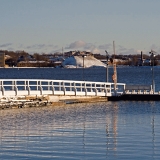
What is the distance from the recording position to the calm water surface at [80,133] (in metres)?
22.2

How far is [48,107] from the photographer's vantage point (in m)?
44.0

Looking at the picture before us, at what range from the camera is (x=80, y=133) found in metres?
27.7

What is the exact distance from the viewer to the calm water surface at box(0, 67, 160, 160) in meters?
22.2

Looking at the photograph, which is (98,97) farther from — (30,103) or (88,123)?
(88,123)

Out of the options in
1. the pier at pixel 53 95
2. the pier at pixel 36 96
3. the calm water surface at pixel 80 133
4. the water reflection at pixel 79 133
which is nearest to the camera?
the calm water surface at pixel 80 133

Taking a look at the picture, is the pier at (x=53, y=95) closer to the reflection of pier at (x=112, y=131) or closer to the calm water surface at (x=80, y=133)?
the calm water surface at (x=80, y=133)

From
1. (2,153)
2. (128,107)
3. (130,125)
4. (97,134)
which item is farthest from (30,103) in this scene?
(2,153)

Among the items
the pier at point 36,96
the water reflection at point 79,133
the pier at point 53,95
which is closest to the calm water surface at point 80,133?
the water reflection at point 79,133

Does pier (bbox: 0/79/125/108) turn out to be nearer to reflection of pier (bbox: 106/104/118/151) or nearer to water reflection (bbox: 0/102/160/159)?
water reflection (bbox: 0/102/160/159)

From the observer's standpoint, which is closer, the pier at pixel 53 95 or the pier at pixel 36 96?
the pier at pixel 36 96

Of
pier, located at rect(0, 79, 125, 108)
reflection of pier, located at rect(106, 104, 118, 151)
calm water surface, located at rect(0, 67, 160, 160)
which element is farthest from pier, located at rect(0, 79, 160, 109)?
reflection of pier, located at rect(106, 104, 118, 151)

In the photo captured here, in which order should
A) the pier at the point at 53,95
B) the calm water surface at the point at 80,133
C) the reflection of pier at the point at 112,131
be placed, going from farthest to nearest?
the pier at the point at 53,95
the reflection of pier at the point at 112,131
the calm water surface at the point at 80,133

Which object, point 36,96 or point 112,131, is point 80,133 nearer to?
point 112,131

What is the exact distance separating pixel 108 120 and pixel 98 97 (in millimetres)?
15490
